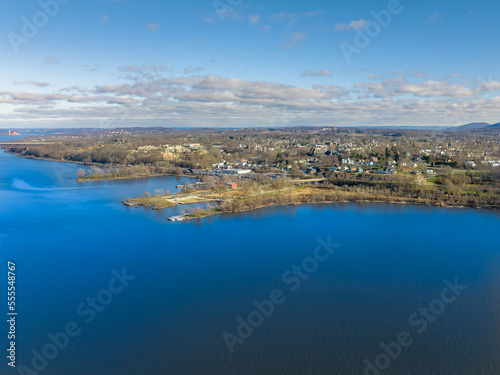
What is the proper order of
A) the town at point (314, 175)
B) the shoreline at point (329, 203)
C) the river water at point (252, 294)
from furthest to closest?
the town at point (314, 175) < the shoreline at point (329, 203) < the river water at point (252, 294)

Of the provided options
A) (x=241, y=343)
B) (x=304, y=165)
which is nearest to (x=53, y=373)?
(x=241, y=343)

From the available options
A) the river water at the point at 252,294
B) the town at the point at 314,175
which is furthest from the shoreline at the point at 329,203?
the river water at the point at 252,294

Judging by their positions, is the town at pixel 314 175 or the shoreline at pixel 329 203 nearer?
the shoreline at pixel 329 203

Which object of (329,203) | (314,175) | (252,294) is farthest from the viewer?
(314,175)

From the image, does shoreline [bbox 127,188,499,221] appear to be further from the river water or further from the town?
the river water

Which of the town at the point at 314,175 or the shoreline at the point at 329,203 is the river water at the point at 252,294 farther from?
the town at the point at 314,175

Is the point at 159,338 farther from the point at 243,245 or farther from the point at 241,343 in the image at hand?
the point at 243,245

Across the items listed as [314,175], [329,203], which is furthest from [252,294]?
[314,175]

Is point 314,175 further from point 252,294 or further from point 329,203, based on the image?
point 252,294
